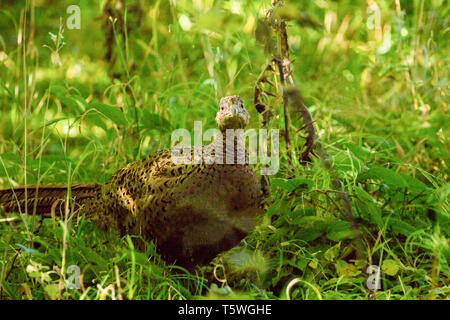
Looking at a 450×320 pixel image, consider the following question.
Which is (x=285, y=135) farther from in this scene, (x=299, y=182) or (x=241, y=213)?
(x=241, y=213)

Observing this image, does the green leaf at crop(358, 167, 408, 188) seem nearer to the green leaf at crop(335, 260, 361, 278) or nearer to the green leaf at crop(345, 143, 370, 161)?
the green leaf at crop(345, 143, 370, 161)

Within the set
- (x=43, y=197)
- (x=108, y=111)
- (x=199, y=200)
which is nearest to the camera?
(x=199, y=200)

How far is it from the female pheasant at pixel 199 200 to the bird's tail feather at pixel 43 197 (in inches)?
8.4

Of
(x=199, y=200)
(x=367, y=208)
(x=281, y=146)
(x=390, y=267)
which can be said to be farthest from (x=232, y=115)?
(x=390, y=267)

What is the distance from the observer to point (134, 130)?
10.8ft

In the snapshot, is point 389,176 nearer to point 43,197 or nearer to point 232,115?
point 232,115

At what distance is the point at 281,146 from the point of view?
2.95m

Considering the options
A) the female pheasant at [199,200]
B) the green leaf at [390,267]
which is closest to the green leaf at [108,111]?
the female pheasant at [199,200]

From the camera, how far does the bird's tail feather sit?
111 inches

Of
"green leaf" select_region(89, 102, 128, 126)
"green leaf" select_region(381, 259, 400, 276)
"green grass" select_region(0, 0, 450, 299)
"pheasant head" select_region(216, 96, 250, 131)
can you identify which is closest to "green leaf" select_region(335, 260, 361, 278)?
"green grass" select_region(0, 0, 450, 299)

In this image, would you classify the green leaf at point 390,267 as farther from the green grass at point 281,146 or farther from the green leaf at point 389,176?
the green leaf at point 389,176

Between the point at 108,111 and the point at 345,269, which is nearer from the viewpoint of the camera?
the point at 345,269

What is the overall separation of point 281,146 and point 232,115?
605mm
